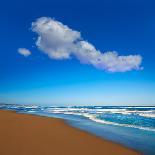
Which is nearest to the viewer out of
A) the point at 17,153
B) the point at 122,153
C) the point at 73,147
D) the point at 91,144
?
the point at 17,153

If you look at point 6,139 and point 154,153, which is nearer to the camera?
point 154,153

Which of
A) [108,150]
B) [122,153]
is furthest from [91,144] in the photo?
[122,153]

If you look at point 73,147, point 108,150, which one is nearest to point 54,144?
point 73,147

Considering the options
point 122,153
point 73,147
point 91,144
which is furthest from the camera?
point 91,144

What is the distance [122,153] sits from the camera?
783 centimetres

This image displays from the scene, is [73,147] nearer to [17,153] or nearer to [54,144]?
[54,144]

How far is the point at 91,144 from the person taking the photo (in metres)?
9.26

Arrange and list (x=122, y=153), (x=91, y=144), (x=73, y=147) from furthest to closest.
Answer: (x=91, y=144)
(x=73, y=147)
(x=122, y=153)

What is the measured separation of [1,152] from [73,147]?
261cm

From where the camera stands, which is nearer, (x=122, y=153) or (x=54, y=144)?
(x=122, y=153)

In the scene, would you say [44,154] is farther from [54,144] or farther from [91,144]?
[91,144]

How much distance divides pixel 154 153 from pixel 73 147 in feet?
9.56

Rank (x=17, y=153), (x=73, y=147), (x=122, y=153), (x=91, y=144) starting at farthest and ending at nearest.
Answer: (x=91, y=144), (x=73, y=147), (x=122, y=153), (x=17, y=153)

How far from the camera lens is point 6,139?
890cm
